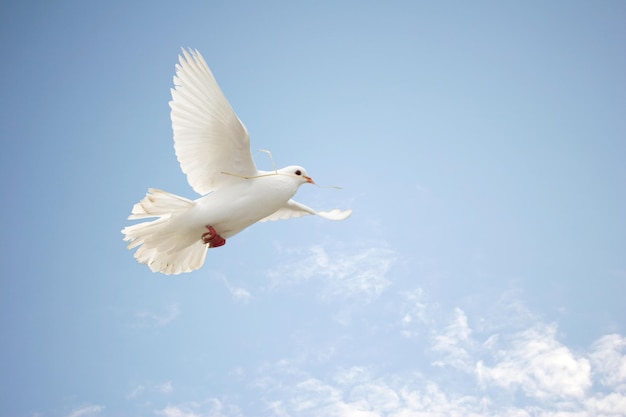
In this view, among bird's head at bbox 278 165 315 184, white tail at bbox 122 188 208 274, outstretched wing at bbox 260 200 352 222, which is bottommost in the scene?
white tail at bbox 122 188 208 274

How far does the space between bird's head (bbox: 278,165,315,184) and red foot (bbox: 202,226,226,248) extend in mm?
1417

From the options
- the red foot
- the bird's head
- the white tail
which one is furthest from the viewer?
the bird's head

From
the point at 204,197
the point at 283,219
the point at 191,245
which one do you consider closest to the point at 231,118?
the point at 204,197

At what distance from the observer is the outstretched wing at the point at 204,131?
8.95m

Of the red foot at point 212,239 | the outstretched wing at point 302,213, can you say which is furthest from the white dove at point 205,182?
the outstretched wing at point 302,213

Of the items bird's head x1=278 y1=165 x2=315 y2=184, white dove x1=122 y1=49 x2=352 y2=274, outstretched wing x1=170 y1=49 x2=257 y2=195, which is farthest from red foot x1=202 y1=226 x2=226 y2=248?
bird's head x1=278 y1=165 x2=315 y2=184

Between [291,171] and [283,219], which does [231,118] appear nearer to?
→ [291,171]

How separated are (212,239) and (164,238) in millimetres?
743

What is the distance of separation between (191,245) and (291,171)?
212 centimetres

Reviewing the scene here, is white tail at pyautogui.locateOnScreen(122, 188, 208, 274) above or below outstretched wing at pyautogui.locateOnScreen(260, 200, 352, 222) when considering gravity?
below

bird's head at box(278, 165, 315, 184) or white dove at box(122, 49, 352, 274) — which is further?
bird's head at box(278, 165, 315, 184)

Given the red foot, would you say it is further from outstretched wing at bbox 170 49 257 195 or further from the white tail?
outstretched wing at bbox 170 49 257 195

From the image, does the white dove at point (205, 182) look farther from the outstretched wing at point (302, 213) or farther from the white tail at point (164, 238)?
the outstretched wing at point (302, 213)

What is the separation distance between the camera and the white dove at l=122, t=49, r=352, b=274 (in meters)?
8.98
